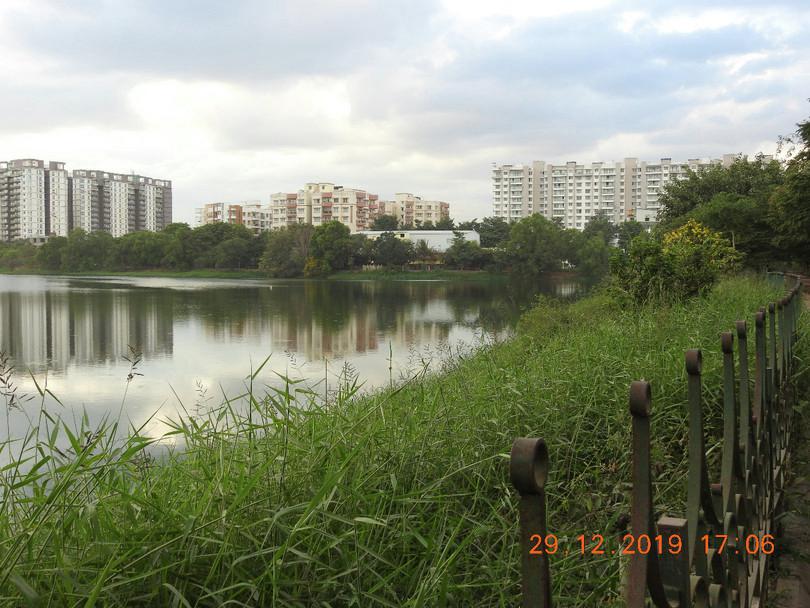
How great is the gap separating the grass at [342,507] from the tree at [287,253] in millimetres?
50349

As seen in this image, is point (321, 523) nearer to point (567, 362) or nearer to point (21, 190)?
point (567, 362)

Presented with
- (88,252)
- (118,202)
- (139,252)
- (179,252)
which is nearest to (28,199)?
(118,202)

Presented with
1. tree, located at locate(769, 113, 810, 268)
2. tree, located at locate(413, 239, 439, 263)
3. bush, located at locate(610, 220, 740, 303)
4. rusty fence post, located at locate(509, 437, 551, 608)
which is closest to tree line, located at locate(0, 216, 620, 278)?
tree, located at locate(413, 239, 439, 263)

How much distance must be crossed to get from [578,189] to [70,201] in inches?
2688

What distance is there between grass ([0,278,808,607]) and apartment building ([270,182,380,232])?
277 feet

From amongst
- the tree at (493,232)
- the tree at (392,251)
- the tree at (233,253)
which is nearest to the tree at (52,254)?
the tree at (233,253)

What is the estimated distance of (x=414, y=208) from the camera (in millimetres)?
97250

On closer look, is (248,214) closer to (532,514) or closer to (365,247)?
(365,247)

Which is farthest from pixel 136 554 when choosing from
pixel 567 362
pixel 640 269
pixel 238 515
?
→ pixel 640 269

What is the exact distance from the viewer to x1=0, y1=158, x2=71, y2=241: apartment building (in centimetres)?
8819

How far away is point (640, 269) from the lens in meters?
8.42

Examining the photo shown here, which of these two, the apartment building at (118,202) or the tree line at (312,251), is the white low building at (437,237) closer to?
the tree line at (312,251)

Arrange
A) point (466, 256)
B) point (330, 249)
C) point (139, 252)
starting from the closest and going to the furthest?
point (466, 256)
point (330, 249)
point (139, 252)
